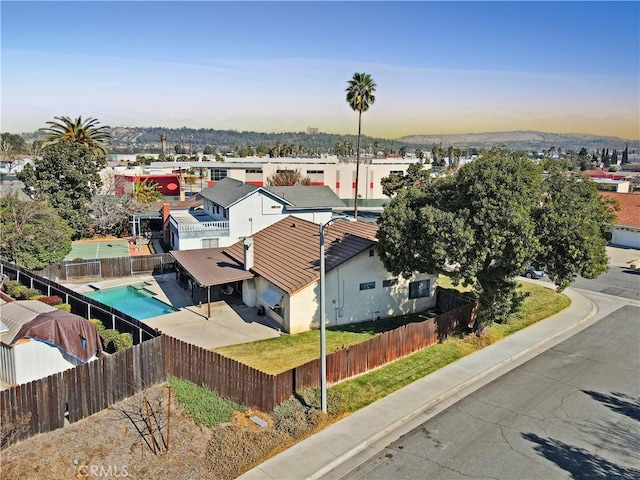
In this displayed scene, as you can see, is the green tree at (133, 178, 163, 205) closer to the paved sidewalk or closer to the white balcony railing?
the white balcony railing

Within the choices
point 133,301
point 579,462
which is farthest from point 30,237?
point 579,462

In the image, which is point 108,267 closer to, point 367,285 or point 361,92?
point 367,285

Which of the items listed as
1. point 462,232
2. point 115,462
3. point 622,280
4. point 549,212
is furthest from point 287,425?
point 622,280

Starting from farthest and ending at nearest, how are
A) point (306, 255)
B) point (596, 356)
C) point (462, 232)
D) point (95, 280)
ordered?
point (95, 280)
point (306, 255)
point (596, 356)
point (462, 232)

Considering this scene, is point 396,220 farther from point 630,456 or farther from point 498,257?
point 630,456

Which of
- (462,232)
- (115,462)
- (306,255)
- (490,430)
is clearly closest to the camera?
(115,462)

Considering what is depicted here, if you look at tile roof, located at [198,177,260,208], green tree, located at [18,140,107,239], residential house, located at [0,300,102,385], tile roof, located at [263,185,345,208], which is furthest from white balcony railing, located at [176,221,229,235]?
residential house, located at [0,300,102,385]
